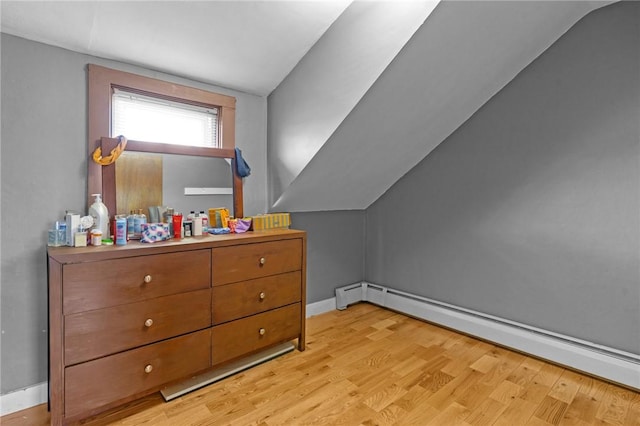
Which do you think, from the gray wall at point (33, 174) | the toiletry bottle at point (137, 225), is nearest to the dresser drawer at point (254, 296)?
the toiletry bottle at point (137, 225)

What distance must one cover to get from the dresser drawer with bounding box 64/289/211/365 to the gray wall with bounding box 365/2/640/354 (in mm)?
1966

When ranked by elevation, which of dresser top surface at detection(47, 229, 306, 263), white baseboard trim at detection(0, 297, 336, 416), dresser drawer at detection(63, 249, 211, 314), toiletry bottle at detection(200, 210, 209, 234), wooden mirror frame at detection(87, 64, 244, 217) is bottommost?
white baseboard trim at detection(0, 297, 336, 416)

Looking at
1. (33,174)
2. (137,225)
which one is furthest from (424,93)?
(33,174)

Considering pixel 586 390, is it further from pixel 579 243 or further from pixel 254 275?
pixel 254 275

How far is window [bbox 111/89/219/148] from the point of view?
2.03 metres

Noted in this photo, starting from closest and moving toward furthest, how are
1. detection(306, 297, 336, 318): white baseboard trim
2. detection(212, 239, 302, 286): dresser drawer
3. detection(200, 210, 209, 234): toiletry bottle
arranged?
detection(212, 239, 302, 286): dresser drawer → detection(200, 210, 209, 234): toiletry bottle → detection(306, 297, 336, 318): white baseboard trim

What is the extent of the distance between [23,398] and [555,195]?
322 centimetres

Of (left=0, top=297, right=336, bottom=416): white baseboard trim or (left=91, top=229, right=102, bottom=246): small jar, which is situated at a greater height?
(left=91, top=229, right=102, bottom=246): small jar

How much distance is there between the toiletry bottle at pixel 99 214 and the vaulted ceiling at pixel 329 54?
820 millimetres

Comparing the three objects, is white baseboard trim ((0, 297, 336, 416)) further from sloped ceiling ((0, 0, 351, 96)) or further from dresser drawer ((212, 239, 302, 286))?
sloped ceiling ((0, 0, 351, 96))

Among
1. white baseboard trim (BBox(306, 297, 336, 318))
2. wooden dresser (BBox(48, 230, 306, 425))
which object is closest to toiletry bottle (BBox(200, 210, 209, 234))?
wooden dresser (BBox(48, 230, 306, 425))

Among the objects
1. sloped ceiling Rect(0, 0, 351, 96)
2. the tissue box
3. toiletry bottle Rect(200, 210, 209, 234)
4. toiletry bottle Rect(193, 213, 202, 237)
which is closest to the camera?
sloped ceiling Rect(0, 0, 351, 96)

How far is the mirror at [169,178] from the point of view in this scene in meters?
1.98

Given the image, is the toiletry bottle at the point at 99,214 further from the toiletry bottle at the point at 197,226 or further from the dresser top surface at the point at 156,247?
the toiletry bottle at the point at 197,226
